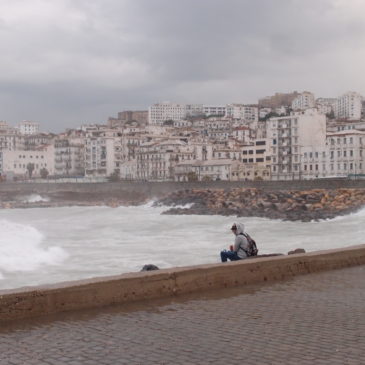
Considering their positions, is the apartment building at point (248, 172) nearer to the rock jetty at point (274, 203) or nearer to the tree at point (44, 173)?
the rock jetty at point (274, 203)

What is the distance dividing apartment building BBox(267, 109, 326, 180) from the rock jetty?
89.8 feet

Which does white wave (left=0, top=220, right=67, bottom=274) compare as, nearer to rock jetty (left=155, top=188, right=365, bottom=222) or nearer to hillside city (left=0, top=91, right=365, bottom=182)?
rock jetty (left=155, top=188, right=365, bottom=222)

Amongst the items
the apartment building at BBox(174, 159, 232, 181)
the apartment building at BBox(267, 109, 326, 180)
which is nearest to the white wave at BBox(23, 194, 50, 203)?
the apartment building at BBox(174, 159, 232, 181)

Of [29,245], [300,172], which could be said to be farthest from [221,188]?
[29,245]

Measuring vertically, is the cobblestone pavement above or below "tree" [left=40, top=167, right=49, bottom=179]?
below

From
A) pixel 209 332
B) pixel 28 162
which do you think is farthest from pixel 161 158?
pixel 209 332

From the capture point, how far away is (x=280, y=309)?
7605 millimetres

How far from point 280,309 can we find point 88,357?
2816mm

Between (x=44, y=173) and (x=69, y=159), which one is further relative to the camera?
(x=69, y=159)

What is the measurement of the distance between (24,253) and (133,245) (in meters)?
5.45

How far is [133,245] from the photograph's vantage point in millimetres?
26297

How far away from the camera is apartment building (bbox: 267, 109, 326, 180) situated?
93812mm

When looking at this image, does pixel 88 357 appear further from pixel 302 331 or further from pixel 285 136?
pixel 285 136

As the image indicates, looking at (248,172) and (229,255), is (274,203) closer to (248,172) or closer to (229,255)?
(229,255)
